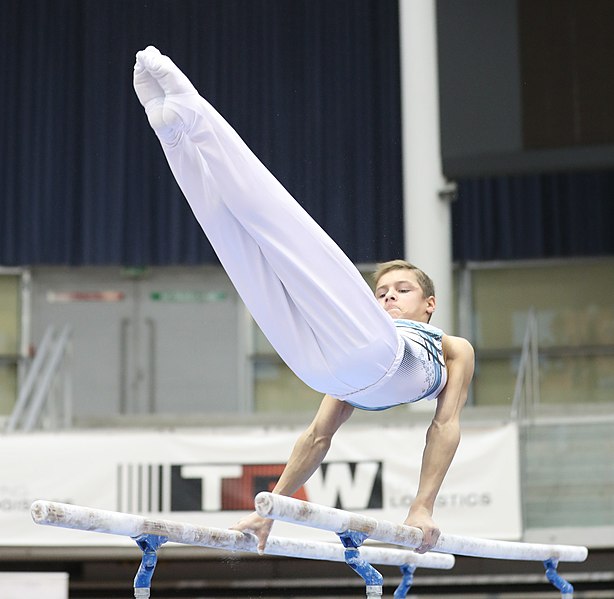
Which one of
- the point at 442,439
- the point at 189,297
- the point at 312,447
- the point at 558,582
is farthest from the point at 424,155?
the point at 442,439

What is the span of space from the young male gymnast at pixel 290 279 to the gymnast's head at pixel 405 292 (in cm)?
23

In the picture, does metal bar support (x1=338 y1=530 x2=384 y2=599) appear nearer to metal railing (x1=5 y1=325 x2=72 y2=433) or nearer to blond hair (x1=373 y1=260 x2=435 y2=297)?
blond hair (x1=373 y1=260 x2=435 y2=297)

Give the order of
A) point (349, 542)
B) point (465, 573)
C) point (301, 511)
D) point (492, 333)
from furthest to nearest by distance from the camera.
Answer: point (492, 333) < point (465, 573) < point (349, 542) < point (301, 511)

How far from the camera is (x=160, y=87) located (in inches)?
159

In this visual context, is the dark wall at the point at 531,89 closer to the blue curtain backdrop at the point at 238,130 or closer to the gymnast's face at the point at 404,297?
the blue curtain backdrop at the point at 238,130

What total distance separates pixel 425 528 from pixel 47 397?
259 inches

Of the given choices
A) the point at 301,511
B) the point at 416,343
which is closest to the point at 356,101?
the point at 416,343

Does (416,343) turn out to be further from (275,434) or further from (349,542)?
(275,434)

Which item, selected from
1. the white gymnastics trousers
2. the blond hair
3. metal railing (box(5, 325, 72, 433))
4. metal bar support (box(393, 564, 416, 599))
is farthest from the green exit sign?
the white gymnastics trousers

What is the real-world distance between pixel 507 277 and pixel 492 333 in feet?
2.29

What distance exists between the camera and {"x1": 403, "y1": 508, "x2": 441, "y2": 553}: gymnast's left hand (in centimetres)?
423

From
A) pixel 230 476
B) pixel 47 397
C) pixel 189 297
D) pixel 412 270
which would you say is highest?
pixel 189 297

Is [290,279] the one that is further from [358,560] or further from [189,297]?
[189,297]

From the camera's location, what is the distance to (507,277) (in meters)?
13.2
